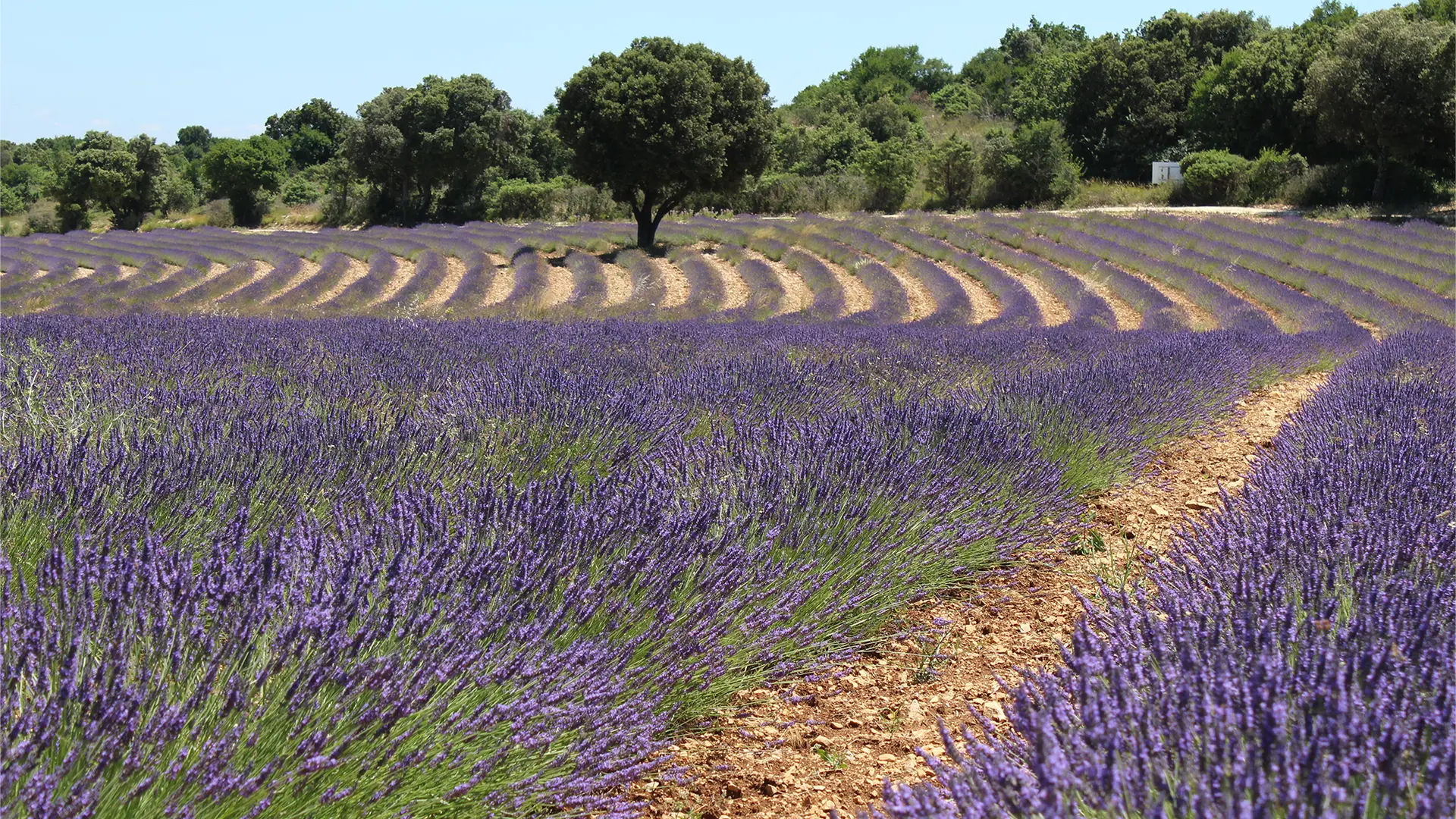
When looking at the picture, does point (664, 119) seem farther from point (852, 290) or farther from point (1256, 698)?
point (1256, 698)

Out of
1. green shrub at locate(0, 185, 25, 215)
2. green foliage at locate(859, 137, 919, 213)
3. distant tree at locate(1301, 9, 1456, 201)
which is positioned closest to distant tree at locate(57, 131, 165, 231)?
green shrub at locate(0, 185, 25, 215)

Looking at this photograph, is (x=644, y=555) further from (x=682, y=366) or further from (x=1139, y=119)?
(x=1139, y=119)

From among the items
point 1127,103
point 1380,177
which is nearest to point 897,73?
point 1127,103

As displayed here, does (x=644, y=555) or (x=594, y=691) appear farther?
(x=644, y=555)

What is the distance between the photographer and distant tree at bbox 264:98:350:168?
56250 millimetres

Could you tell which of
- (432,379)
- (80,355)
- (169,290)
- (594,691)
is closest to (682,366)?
(432,379)

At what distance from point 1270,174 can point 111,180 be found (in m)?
37.7

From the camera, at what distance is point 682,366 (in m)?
6.24

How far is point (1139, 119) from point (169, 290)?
30.1 metres

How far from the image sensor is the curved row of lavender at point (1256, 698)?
129cm

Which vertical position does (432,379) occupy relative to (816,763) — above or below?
above

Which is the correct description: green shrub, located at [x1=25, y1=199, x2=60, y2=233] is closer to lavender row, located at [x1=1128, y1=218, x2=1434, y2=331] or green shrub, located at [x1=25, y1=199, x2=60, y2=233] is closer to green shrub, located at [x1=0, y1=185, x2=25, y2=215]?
green shrub, located at [x1=0, y1=185, x2=25, y2=215]

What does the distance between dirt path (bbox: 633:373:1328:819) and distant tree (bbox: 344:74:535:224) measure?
105 ft

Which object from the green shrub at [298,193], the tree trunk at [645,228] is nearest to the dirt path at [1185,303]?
the tree trunk at [645,228]
